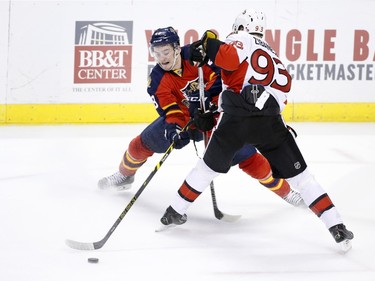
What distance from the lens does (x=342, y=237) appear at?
11.0ft

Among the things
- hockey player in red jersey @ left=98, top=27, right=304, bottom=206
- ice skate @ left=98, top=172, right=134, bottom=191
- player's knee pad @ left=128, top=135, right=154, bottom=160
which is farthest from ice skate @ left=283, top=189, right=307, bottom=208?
ice skate @ left=98, top=172, right=134, bottom=191

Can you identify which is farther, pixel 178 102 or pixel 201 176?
pixel 178 102

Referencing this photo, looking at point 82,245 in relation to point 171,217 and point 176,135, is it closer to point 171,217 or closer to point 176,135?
point 171,217

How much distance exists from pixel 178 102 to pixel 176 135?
0.38 m

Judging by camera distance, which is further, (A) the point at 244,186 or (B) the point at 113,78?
(B) the point at 113,78

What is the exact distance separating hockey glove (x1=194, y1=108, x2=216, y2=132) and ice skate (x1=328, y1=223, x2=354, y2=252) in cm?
72

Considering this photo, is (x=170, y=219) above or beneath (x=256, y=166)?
beneath

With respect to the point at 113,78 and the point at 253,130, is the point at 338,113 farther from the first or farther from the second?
the point at 253,130

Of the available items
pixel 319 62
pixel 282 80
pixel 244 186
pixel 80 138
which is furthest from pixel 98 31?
pixel 282 80

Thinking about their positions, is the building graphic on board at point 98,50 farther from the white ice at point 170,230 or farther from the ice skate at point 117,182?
the ice skate at point 117,182

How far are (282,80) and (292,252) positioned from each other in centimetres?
71

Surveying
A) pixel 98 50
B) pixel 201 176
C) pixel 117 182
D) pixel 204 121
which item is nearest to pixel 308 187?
pixel 201 176

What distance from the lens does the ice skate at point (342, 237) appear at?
3.36 meters

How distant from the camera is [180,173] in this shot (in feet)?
16.3
